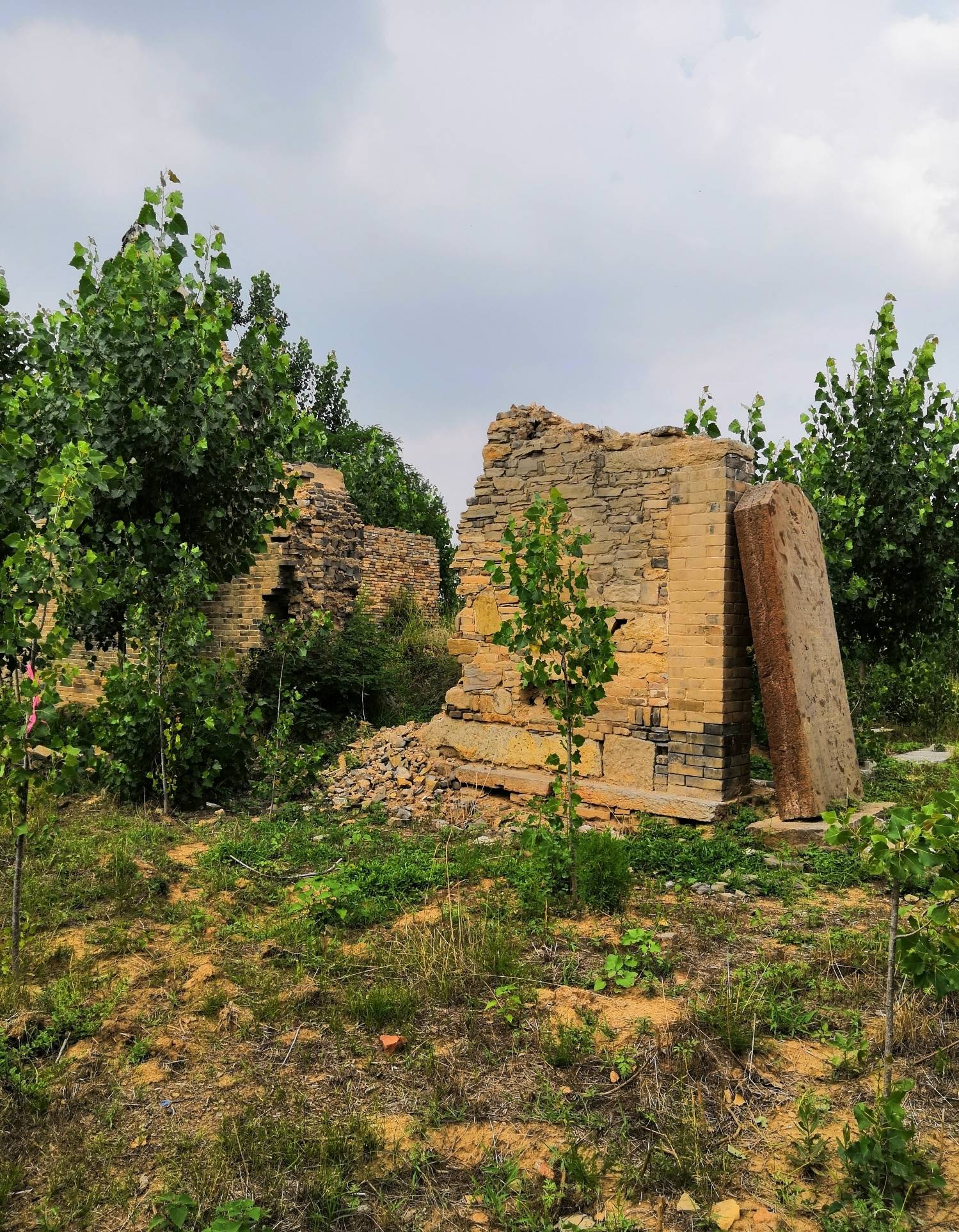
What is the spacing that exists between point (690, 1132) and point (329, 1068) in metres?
1.34

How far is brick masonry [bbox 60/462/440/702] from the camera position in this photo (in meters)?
11.1

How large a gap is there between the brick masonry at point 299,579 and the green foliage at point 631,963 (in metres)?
Answer: 7.24

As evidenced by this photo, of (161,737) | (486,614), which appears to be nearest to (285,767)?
(161,737)

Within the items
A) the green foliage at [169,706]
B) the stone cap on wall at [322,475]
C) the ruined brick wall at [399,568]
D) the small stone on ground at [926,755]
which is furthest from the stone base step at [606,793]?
the ruined brick wall at [399,568]

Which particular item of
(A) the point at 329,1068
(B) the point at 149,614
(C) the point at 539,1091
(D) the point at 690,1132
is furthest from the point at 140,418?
(D) the point at 690,1132

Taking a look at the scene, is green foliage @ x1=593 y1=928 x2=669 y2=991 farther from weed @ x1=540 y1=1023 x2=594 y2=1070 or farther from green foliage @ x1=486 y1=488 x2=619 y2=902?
green foliage @ x1=486 y1=488 x2=619 y2=902

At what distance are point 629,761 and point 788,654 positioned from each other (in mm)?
1547

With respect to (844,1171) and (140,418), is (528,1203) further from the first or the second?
(140,418)

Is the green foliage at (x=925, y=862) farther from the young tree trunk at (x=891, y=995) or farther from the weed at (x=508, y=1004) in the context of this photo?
the weed at (x=508, y=1004)

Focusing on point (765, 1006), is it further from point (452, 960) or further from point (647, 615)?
point (647, 615)

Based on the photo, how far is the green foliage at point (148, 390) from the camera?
6.94 meters

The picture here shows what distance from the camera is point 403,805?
7.63 meters

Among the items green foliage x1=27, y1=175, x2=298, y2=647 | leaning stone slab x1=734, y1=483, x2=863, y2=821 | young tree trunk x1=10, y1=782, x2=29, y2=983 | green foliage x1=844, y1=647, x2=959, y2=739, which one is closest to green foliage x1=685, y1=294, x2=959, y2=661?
green foliage x1=844, y1=647, x2=959, y2=739

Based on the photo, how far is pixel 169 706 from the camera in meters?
7.18
